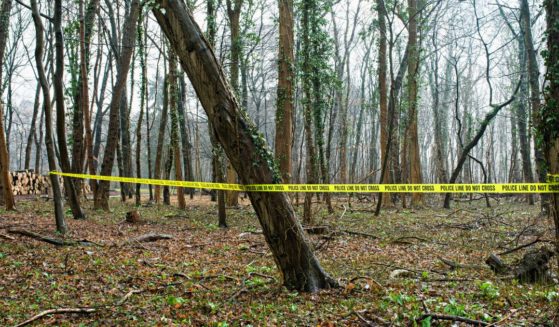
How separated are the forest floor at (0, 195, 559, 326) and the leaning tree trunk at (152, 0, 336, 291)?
515mm

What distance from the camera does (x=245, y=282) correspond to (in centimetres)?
591

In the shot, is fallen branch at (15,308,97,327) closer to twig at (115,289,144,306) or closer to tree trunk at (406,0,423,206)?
twig at (115,289,144,306)

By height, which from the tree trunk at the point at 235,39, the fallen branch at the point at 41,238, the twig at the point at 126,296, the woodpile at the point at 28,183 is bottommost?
the twig at the point at 126,296

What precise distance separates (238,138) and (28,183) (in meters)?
20.2

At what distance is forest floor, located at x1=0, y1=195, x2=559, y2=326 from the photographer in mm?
4473

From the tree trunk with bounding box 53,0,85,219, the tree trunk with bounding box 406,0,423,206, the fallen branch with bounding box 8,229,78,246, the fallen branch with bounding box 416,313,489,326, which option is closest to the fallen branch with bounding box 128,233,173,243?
the fallen branch with bounding box 8,229,78,246

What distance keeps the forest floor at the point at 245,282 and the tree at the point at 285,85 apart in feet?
9.30

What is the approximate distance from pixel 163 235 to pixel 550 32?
8.22m

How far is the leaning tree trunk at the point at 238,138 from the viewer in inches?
191

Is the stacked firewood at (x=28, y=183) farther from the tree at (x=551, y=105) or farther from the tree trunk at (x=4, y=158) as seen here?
the tree at (x=551, y=105)

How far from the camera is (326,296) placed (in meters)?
5.12

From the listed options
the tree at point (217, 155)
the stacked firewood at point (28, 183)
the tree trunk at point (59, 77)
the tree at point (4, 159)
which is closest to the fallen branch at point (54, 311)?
the tree trunk at point (59, 77)

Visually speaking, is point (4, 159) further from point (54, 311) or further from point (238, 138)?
point (238, 138)

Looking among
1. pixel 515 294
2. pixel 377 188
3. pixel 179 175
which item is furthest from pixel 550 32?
pixel 179 175
